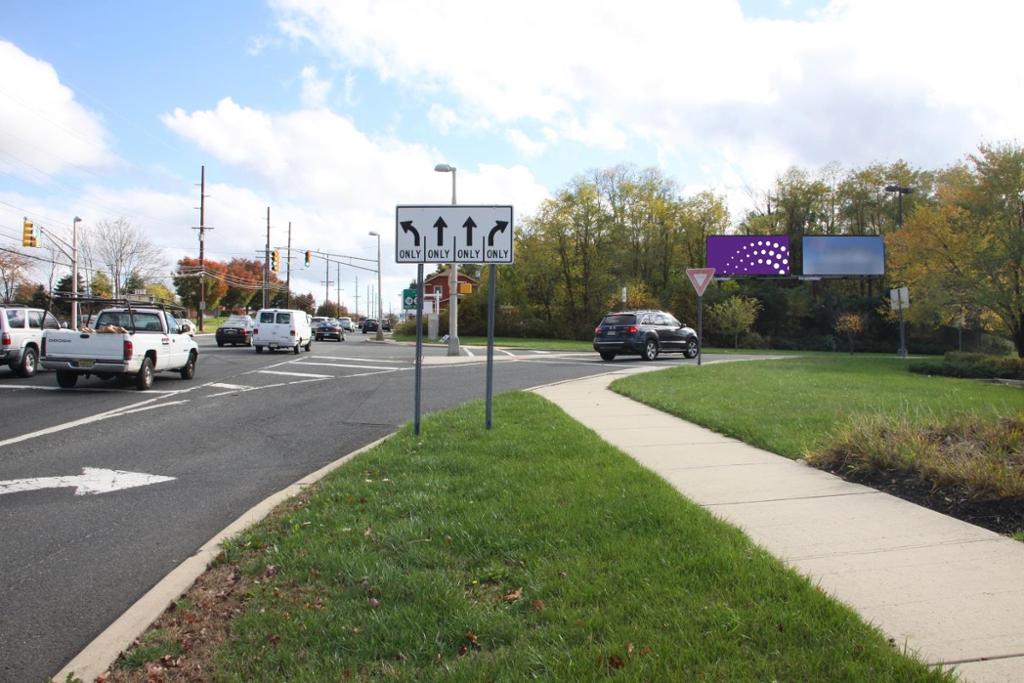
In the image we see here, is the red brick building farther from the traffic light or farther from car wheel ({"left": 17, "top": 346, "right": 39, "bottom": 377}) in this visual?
car wheel ({"left": 17, "top": 346, "right": 39, "bottom": 377})

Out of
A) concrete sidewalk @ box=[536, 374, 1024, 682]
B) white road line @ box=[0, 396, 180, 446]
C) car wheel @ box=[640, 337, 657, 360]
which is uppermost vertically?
car wheel @ box=[640, 337, 657, 360]

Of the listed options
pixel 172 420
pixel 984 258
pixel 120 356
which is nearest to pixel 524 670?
pixel 172 420

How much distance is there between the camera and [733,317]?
50969 mm

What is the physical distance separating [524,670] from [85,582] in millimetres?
3134

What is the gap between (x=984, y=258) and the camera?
77.3 ft

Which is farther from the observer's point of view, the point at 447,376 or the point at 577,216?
the point at 577,216

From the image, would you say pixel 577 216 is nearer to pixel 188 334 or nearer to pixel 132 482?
pixel 188 334

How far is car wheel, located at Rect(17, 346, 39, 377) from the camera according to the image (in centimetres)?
1800

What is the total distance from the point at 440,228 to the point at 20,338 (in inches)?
563

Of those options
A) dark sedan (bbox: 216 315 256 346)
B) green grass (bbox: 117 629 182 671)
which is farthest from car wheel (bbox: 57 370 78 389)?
dark sedan (bbox: 216 315 256 346)

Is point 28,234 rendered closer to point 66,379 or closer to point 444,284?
point 66,379

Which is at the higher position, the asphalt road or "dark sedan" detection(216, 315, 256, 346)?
"dark sedan" detection(216, 315, 256, 346)

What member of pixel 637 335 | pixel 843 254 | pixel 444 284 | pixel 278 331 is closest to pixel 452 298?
pixel 278 331

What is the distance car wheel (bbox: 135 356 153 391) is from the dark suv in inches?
589
